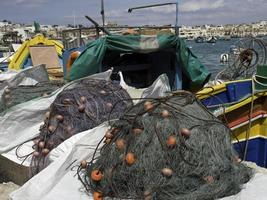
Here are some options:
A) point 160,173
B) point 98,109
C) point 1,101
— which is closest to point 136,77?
point 1,101

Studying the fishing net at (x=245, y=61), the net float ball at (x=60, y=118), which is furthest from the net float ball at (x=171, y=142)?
the fishing net at (x=245, y=61)

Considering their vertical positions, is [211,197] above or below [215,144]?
below

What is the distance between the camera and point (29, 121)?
641 centimetres

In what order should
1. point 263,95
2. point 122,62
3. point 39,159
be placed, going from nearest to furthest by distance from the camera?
point 39,159 → point 263,95 → point 122,62

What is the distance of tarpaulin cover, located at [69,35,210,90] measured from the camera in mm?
7137

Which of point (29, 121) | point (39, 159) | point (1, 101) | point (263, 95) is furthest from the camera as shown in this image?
point (1, 101)

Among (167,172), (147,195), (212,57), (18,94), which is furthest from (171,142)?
(212,57)

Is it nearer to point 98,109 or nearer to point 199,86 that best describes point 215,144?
point 98,109

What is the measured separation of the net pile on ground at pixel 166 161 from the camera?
12.1 feet

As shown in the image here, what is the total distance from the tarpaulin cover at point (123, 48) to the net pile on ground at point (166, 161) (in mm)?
3217

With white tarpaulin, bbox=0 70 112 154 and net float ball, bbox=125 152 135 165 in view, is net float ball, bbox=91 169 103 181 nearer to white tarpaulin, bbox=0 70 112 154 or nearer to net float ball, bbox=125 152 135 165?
net float ball, bbox=125 152 135 165

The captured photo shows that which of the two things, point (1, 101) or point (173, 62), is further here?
point (173, 62)

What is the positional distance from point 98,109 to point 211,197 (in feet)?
7.27

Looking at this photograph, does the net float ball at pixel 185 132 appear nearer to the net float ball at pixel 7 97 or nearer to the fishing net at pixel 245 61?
the fishing net at pixel 245 61
